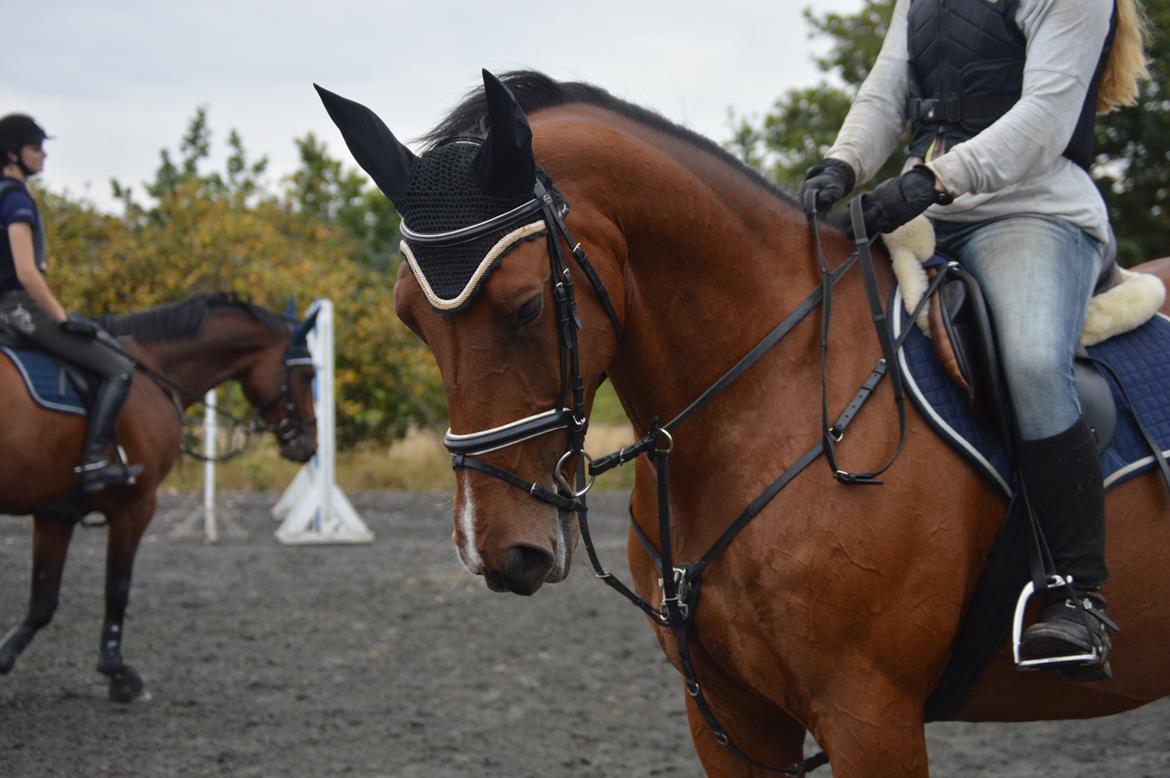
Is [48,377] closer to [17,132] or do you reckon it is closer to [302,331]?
[17,132]

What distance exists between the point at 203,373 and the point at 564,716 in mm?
3958

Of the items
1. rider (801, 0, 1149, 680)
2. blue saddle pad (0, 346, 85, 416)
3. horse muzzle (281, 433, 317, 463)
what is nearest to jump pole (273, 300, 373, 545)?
horse muzzle (281, 433, 317, 463)

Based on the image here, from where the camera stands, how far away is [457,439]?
226 centimetres

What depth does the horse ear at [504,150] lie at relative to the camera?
2223 millimetres

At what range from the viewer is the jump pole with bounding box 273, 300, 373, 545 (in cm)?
1134

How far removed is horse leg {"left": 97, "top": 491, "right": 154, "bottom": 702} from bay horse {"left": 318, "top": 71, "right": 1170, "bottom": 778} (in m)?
4.60

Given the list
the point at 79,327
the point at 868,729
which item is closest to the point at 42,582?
the point at 79,327

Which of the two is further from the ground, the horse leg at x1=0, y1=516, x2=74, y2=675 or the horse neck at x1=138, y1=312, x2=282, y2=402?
the horse neck at x1=138, y1=312, x2=282, y2=402

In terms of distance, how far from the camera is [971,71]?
9.68 ft

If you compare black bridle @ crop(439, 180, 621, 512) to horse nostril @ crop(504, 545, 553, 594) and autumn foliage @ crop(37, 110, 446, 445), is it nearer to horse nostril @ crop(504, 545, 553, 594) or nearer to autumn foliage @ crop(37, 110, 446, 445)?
horse nostril @ crop(504, 545, 553, 594)

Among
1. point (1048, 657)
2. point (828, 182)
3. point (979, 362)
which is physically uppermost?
point (828, 182)

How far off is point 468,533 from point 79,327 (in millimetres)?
5366

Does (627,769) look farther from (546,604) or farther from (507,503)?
(546,604)

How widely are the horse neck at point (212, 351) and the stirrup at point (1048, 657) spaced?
6370mm
